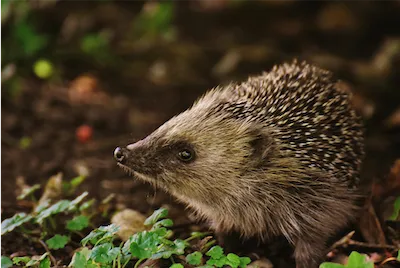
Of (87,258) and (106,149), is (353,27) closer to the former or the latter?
(106,149)

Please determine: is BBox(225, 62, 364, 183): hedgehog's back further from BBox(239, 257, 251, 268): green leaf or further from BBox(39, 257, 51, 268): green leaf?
BBox(39, 257, 51, 268): green leaf

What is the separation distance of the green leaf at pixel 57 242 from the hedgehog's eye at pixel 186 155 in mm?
841

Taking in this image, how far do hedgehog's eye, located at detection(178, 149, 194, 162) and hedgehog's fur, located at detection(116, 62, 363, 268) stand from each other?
27 millimetres

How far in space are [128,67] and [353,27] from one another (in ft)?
8.73

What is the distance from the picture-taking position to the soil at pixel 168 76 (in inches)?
189

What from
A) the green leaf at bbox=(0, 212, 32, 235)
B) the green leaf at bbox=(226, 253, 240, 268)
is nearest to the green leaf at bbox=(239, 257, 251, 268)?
the green leaf at bbox=(226, 253, 240, 268)

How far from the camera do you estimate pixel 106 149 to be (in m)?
5.13

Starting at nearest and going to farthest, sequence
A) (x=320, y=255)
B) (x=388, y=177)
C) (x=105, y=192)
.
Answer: (x=320, y=255)
(x=388, y=177)
(x=105, y=192)

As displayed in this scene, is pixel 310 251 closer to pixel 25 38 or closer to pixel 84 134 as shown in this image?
pixel 84 134

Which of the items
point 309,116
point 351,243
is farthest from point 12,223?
point 351,243

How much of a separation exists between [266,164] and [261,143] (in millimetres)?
131

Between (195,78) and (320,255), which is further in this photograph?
(195,78)

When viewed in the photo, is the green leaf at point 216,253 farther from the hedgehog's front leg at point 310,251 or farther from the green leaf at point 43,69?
the green leaf at point 43,69

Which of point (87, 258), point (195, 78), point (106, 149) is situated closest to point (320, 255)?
point (87, 258)
